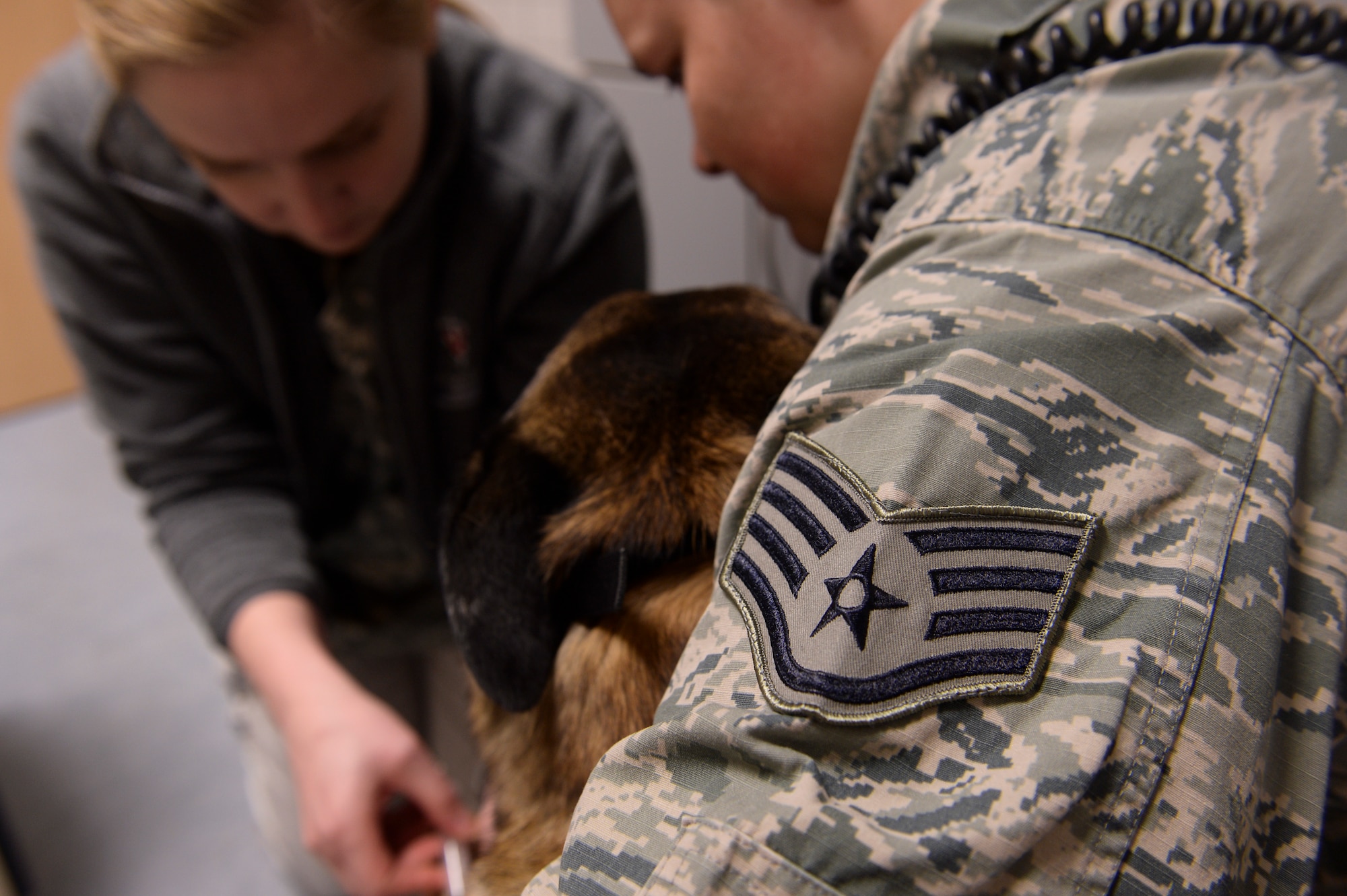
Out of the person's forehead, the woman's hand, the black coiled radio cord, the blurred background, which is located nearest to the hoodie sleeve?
the woman's hand

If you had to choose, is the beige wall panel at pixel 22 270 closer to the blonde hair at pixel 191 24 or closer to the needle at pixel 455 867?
the blonde hair at pixel 191 24

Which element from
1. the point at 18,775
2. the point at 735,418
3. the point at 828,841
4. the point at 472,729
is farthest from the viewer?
the point at 18,775

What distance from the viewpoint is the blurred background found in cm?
149

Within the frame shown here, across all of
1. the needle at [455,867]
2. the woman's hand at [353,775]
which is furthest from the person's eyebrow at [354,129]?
the needle at [455,867]

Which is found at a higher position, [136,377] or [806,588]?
[806,588]

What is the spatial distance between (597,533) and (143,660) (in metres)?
1.89

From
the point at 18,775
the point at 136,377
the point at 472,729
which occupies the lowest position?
the point at 18,775

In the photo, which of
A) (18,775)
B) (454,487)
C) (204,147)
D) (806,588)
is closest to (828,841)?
(806,588)

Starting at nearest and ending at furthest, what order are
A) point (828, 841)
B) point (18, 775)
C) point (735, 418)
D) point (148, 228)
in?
point (828, 841)
point (735, 418)
point (148, 228)
point (18, 775)

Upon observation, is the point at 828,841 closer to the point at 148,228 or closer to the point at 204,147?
the point at 204,147

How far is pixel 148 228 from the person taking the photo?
916 mm

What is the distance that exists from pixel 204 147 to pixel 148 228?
26cm

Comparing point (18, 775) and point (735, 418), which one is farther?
point (18, 775)

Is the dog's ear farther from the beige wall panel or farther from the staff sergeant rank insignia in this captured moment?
the beige wall panel
